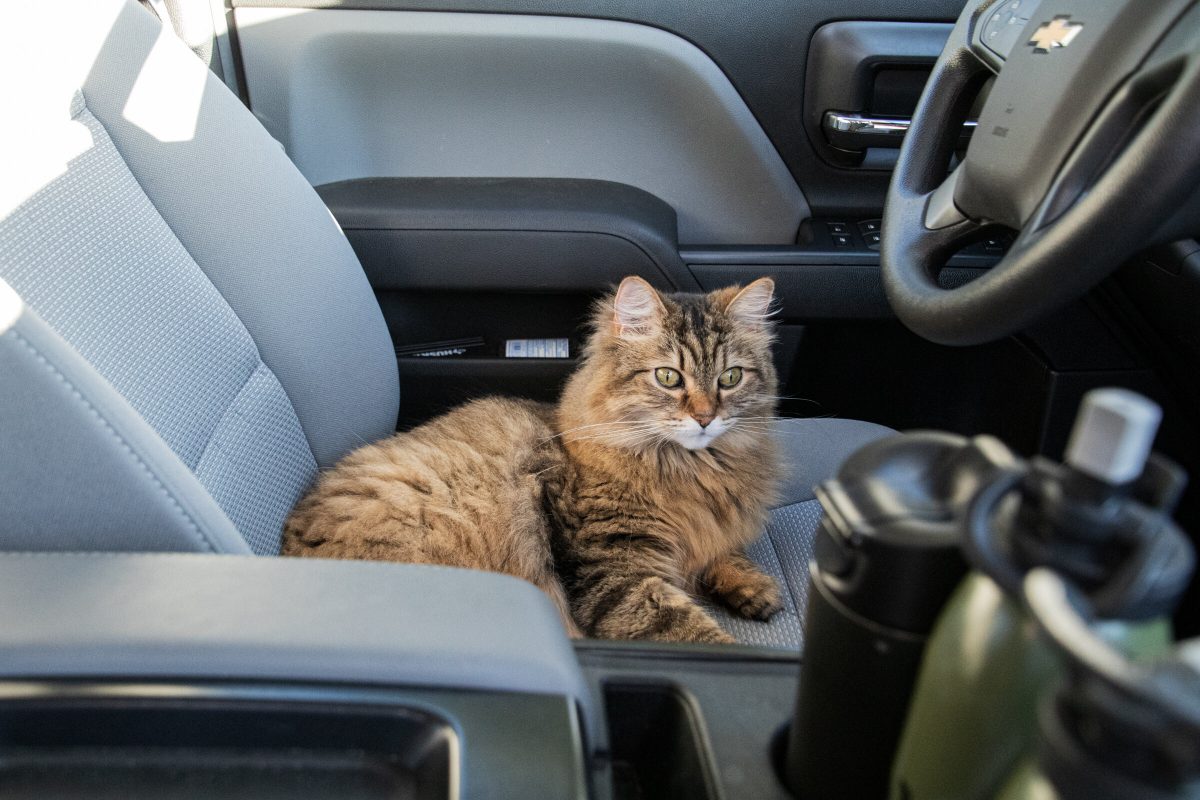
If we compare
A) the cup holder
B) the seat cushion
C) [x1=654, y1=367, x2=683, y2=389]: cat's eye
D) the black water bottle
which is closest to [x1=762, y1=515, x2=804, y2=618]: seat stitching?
the seat cushion

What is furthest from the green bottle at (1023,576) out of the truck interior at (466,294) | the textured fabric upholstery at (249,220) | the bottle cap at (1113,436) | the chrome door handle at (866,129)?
the chrome door handle at (866,129)

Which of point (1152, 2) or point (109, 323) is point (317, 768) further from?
point (1152, 2)

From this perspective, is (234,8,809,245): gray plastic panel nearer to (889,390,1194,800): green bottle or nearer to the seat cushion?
the seat cushion

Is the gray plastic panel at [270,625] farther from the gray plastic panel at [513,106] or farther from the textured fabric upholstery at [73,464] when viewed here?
the gray plastic panel at [513,106]

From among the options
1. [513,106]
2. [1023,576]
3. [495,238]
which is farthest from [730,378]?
[1023,576]

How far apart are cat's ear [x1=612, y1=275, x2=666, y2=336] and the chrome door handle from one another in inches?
27.7

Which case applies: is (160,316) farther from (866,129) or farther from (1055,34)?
(866,129)

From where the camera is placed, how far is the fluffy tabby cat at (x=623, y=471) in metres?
1.57

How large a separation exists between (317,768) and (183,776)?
10cm

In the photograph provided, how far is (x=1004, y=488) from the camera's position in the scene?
0.53m

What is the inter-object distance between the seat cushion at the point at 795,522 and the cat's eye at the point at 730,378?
146 millimetres

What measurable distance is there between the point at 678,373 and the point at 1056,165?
2.90 feet

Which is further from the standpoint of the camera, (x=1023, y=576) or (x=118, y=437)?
(x=118, y=437)

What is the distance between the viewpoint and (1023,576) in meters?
0.47
